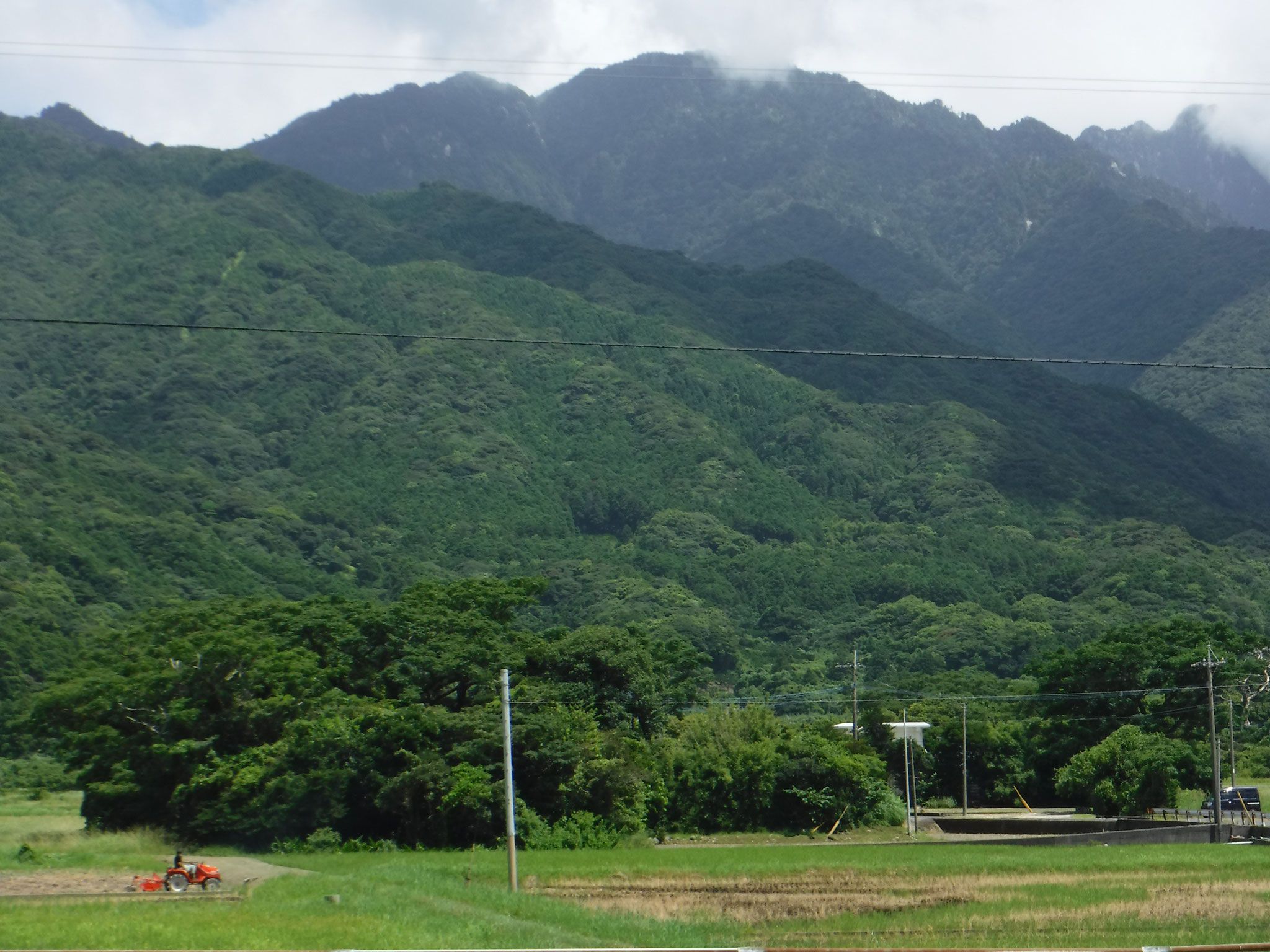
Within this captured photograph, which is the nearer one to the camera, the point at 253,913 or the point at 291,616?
the point at 253,913

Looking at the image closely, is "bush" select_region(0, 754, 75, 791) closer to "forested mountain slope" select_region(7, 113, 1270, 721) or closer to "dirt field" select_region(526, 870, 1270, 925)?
"forested mountain slope" select_region(7, 113, 1270, 721)

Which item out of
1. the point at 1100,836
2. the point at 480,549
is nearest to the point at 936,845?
the point at 1100,836

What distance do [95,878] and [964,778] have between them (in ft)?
129

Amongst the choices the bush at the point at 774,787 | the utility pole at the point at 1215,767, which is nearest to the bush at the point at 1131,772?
the utility pole at the point at 1215,767

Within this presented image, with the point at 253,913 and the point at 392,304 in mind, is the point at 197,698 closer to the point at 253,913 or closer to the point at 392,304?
the point at 253,913

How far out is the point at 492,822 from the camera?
43.8 m

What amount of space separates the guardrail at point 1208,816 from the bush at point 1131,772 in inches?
26.5

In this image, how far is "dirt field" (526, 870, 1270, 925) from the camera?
2527 cm

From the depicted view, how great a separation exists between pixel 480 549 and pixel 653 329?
179 feet

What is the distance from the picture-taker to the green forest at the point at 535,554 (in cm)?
4478

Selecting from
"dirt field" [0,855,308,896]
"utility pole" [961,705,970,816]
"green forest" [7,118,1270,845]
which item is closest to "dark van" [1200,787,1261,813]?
"green forest" [7,118,1270,845]

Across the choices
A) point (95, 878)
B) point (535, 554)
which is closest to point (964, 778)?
point (95, 878)

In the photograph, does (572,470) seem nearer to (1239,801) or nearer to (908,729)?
(908,729)

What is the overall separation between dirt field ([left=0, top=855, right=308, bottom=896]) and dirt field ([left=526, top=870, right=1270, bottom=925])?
20.9ft
